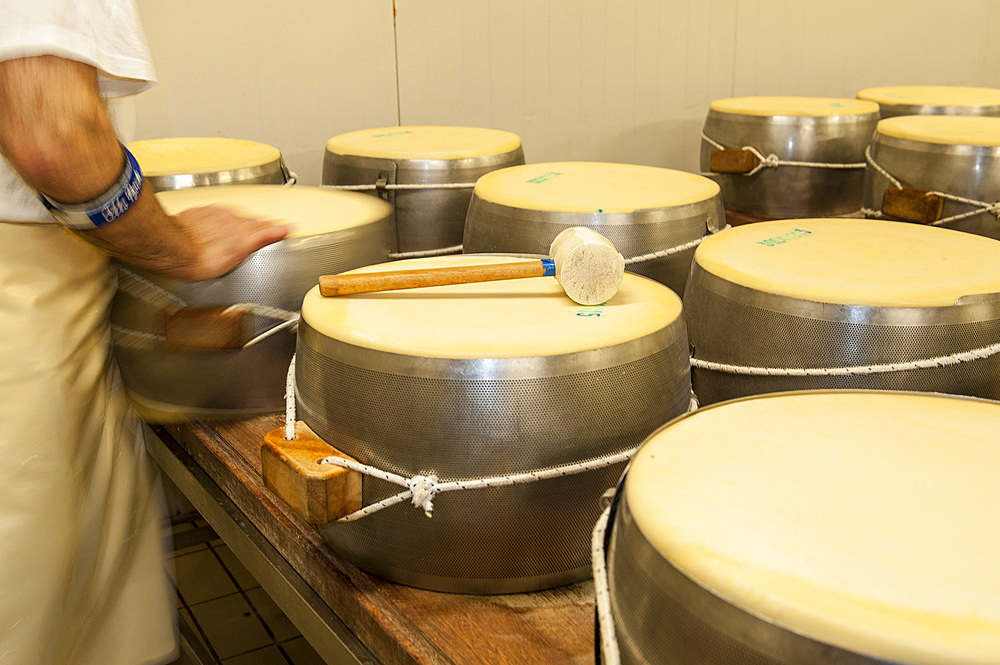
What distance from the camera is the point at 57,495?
4.13ft

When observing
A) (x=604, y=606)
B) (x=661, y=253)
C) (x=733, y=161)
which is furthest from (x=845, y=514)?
(x=733, y=161)

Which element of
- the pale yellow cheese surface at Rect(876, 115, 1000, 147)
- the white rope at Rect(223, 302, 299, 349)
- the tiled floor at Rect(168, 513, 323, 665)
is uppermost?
the pale yellow cheese surface at Rect(876, 115, 1000, 147)

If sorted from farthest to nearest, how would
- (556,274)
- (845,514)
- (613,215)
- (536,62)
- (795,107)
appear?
(536,62) → (795,107) → (613,215) → (556,274) → (845,514)

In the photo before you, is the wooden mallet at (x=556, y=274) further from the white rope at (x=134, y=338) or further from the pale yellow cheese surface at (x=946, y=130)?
the pale yellow cheese surface at (x=946, y=130)

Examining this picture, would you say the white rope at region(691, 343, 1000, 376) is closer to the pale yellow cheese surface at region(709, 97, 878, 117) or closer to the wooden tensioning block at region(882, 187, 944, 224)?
the wooden tensioning block at region(882, 187, 944, 224)

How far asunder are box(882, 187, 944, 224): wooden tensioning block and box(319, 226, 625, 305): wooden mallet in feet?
3.15

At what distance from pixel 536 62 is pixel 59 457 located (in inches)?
92.2

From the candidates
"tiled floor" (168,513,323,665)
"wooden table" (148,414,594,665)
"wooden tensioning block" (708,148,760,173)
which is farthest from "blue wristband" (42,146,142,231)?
"wooden tensioning block" (708,148,760,173)

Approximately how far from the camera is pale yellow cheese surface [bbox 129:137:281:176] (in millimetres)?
1935

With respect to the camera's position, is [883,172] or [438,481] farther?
[883,172]

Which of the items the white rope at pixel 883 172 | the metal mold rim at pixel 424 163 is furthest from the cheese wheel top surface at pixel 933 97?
the metal mold rim at pixel 424 163

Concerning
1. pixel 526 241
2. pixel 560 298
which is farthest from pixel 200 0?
pixel 560 298

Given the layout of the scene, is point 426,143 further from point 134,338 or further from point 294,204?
point 134,338

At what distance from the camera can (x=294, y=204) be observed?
5.42 ft
